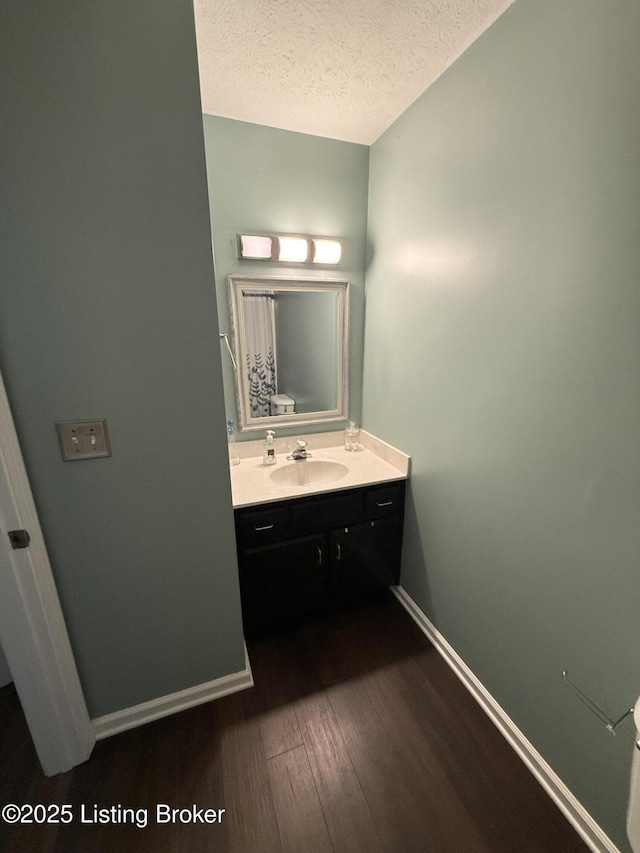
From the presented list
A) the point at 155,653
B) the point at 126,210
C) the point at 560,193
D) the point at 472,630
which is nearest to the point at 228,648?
the point at 155,653

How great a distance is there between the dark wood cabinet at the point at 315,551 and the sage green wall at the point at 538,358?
30 cm

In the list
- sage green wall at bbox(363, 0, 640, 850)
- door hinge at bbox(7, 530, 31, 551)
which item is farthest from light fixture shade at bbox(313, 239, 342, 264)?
door hinge at bbox(7, 530, 31, 551)

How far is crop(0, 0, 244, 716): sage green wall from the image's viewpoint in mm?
813

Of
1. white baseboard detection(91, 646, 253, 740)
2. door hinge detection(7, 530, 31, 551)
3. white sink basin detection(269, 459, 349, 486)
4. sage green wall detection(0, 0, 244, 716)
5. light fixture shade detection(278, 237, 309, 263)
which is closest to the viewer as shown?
sage green wall detection(0, 0, 244, 716)

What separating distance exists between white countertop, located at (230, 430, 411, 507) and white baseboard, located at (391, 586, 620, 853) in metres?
0.81

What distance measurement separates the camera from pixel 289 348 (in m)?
1.92

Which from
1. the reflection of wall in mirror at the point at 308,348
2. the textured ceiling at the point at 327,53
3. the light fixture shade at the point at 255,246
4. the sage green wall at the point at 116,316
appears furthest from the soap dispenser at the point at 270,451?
the textured ceiling at the point at 327,53

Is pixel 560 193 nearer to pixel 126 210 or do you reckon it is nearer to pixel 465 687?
pixel 126 210

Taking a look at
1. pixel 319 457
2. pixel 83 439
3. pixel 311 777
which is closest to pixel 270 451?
pixel 319 457

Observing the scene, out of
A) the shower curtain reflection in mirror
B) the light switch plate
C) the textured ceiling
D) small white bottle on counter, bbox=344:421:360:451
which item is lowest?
small white bottle on counter, bbox=344:421:360:451

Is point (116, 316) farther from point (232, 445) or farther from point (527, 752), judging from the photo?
point (527, 752)

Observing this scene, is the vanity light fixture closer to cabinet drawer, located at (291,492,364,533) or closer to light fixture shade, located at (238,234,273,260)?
light fixture shade, located at (238,234,273,260)

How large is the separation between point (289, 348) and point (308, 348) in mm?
125

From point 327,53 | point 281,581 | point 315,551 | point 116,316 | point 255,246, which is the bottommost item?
point 281,581
